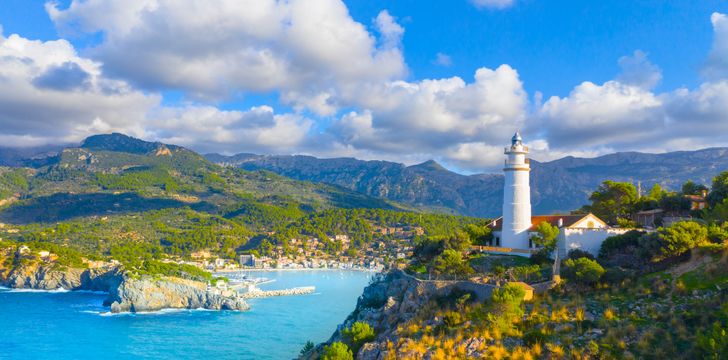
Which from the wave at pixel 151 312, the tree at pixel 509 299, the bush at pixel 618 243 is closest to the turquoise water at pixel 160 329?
the wave at pixel 151 312

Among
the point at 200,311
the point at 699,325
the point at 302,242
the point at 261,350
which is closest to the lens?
the point at 699,325

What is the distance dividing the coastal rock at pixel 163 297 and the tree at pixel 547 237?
48.4 m

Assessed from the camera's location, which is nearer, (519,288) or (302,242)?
(519,288)

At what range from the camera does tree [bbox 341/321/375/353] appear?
2470 cm

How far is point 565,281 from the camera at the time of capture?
2288 centimetres

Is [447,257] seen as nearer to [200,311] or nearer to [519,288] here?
[519,288]

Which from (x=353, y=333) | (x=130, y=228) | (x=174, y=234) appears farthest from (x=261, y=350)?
(x=130, y=228)

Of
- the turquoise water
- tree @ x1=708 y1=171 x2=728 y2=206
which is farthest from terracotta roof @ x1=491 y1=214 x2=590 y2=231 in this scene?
the turquoise water

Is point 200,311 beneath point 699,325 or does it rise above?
beneath

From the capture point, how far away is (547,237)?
27.0 meters

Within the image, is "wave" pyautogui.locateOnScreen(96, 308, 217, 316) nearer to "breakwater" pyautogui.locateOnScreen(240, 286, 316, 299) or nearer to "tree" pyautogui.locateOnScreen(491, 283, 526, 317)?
"breakwater" pyautogui.locateOnScreen(240, 286, 316, 299)

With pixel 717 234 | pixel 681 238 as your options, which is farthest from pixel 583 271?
pixel 717 234

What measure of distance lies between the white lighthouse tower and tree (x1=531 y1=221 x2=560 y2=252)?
2.01 m

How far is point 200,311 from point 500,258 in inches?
1927
